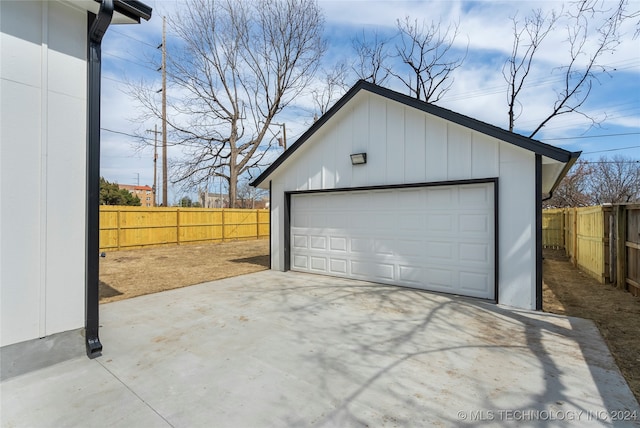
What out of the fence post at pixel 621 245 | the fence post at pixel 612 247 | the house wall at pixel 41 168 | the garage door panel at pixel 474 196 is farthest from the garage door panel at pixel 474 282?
the house wall at pixel 41 168

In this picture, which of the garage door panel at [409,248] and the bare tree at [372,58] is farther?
the bare tree at [372,58]

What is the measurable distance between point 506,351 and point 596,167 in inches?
1138

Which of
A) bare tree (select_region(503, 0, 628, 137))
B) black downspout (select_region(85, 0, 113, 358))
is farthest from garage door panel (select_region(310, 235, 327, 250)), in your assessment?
bare tree (select_region(503, 0, 628, 137))

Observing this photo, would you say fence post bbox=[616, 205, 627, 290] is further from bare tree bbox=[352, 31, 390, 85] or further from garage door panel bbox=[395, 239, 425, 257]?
bare tree bbox=[352, 31, 390, 85]

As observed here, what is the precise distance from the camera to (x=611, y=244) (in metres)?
6.63

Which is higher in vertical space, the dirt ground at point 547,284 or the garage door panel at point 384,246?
the garage door panel at point 384,246

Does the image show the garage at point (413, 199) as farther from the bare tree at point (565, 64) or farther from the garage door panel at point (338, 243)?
the bare tree at point (565, 64)

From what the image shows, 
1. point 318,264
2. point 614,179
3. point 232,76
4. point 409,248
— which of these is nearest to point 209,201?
point 232,76

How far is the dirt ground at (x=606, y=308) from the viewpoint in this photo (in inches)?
128

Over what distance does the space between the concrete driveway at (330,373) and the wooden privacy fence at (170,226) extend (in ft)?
29.7

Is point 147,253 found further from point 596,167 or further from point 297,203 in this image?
point 596,167

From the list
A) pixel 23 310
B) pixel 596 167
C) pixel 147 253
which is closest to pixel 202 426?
pixel 23 310

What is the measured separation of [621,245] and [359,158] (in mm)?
5546

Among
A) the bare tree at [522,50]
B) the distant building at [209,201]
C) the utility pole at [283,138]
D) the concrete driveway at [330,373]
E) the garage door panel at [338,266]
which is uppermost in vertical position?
the bare tree at [522,50]
